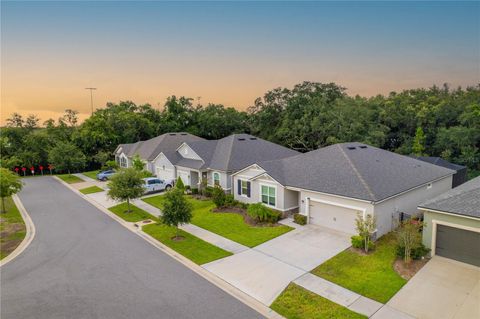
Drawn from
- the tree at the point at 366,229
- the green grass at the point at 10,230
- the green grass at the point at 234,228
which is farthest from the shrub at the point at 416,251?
the green grass at the point at 10,230

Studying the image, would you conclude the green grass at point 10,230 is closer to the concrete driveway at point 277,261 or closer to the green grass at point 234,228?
the green grass at point 234,228

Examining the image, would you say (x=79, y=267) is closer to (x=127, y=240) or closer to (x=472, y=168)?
(x=127, y=240)

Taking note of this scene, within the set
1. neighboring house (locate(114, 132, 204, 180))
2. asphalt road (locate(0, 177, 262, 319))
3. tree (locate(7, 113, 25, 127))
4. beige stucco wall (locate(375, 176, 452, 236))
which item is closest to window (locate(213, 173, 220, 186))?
neighboring house (locate(114, 132, 204, 180))

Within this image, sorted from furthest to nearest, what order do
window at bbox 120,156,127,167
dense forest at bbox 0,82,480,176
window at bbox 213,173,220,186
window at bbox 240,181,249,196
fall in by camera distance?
window at bbox 120,156,127,167
dense forest at bbox 0,82,480,176
window at bbox 213,173,220,186
window at bbox 240,181,249,196

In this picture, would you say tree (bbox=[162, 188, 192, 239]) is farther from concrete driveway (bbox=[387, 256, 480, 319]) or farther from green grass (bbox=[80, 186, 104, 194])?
green grass (bbox=[80, 186, 104, 194])

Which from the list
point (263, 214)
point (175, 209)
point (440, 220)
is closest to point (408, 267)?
point (440, 220)

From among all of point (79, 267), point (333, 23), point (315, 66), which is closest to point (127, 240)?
point (79, 267)
